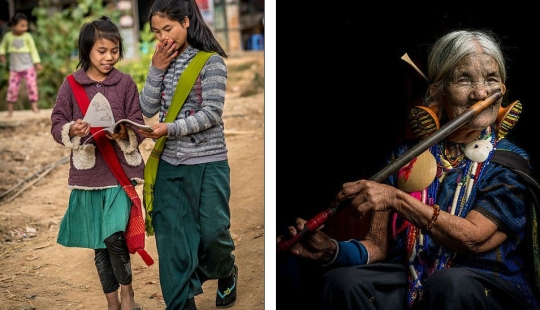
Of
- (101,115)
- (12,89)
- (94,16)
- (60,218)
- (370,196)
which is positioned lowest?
(60,218)

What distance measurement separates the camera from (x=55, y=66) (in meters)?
4.50

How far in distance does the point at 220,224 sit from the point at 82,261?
2.64 ft

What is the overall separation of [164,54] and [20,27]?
982 mm

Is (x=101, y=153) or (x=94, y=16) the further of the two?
(x=94, y=16)

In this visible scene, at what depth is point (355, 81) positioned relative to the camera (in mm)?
4477

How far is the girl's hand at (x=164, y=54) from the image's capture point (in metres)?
4.06

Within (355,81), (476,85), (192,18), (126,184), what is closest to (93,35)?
(192,18)

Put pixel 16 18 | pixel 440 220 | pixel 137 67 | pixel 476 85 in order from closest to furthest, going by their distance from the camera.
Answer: pixel 440 220
pixel 476 85
pixel 137 67
pixel 16 18

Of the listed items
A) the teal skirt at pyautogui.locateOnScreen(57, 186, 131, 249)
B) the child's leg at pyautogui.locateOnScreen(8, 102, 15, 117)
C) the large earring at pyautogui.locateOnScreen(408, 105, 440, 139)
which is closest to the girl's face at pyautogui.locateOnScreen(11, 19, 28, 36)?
the child's leg at pyautogui.locateOnScreen(8, 102, 15, 117)

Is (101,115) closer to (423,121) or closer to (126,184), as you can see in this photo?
(126,184)

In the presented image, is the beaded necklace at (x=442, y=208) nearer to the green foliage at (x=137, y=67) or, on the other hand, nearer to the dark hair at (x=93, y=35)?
the green foliage at (x=137, y=67)

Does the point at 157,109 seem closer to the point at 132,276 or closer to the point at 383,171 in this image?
the point at 132,276

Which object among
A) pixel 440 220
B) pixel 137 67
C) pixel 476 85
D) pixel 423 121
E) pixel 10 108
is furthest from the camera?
pixel 10 108

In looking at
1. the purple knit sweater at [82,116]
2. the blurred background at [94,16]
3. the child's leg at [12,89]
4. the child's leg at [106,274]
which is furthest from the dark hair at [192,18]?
the child's leg at [106,274]
